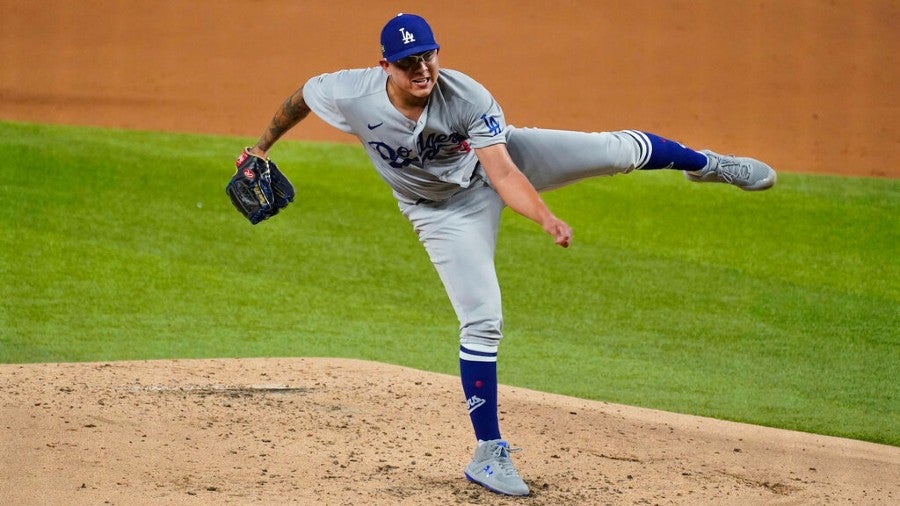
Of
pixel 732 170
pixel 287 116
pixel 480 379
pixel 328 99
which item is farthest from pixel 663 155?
pixel 287 116

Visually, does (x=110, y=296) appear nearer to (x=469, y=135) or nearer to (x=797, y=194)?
(x=469, y=135)

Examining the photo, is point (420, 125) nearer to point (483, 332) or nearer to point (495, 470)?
point (483, 332)

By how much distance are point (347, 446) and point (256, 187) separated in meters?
1.20

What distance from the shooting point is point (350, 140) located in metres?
12.7

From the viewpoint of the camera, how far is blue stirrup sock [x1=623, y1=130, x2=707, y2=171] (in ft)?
16.5

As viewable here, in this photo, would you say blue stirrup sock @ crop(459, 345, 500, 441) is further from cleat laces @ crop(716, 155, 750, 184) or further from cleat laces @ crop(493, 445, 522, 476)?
cleat laces @ crop(716, 155, 750, 184)

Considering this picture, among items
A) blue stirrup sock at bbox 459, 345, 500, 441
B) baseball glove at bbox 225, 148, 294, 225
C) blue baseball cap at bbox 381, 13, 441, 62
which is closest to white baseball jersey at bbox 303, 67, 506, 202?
blue baseball cap at bbox 381, 13, 441, 62

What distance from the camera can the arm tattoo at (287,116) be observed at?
5008mm

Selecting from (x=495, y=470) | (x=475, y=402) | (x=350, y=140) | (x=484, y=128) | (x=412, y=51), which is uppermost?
(x=350, y=140)

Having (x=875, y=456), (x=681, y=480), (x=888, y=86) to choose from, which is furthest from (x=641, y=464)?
(x=888, y=86)

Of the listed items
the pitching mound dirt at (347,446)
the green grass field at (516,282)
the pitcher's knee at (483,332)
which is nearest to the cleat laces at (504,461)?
the pitching mound dirt at (347,446)

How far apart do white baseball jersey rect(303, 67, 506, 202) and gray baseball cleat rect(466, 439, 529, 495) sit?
3.41 ft

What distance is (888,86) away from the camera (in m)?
13.6

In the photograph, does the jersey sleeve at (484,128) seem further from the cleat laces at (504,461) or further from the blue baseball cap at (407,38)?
the cleat laces at (504,461)
